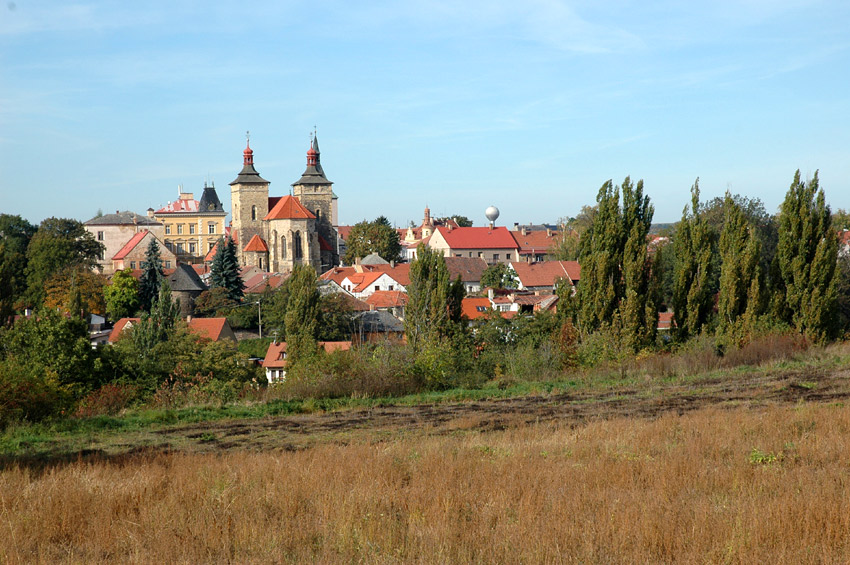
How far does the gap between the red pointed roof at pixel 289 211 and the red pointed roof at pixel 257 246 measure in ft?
8.79

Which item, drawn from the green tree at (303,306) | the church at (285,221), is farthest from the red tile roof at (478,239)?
the green tree at (303,306)

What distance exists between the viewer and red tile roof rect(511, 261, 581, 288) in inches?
3270

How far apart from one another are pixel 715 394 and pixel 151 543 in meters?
13.9

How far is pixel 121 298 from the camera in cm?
6650

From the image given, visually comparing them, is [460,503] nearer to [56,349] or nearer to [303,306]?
[56,349]

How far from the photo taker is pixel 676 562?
20.7 ft

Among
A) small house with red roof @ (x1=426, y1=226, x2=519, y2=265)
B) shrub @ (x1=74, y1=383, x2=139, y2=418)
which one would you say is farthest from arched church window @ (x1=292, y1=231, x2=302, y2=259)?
shrub @ (x1=74, y1=383, x2=139, y2=418)

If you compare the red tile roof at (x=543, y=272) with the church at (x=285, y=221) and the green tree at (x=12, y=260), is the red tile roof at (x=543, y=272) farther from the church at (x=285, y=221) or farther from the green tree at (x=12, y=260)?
the green tree at (x=12, y=260)

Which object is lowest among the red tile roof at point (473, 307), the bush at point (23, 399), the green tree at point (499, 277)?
the bush at point (23, 399)

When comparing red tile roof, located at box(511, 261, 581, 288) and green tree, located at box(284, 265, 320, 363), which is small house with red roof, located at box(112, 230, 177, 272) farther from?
green tree, located at box(284, 265, 320, 363)

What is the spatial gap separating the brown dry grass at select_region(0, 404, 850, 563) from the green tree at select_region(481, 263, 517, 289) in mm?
73228

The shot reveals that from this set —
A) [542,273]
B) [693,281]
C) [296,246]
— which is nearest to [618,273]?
[693,281]

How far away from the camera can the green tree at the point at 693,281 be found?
1249 inches

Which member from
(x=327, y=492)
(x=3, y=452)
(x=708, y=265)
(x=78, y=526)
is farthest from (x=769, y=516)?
(x=708, y=265)
